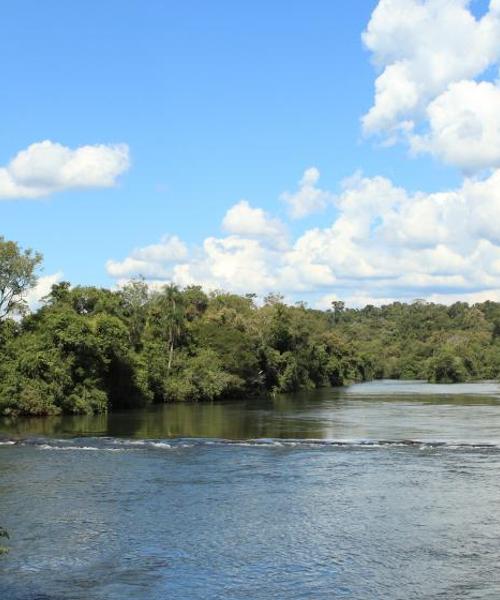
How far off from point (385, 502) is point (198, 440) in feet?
58.6

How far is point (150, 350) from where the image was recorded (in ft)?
301

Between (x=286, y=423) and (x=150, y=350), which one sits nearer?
(x=286, y=423)

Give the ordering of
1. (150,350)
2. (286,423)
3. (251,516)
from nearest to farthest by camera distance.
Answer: (251,516), (286,423), (150,350)

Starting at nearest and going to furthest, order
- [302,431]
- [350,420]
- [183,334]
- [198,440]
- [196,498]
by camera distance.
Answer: [196,498]
[198,440]
[302,431]
[350,420]
[183,334]

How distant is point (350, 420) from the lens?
56.6 m

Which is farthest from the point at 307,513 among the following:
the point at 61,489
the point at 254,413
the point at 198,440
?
the point at 254,413

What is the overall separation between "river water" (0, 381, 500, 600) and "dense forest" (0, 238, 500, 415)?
20.1 metres

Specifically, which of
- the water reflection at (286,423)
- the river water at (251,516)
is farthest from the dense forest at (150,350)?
the river water at (251,516)

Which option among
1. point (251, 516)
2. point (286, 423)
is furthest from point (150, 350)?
point (251, 516)

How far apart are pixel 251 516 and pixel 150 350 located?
69.5 metres

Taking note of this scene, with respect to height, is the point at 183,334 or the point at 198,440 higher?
the point at 183,334

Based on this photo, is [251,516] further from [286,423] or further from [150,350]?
[150,350]

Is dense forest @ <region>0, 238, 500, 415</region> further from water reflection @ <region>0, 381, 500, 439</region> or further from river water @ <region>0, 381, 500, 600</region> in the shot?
river water @ <region>0, 381, 500, 600</region>

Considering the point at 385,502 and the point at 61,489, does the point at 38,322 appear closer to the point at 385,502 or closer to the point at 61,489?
the point at 61,489
